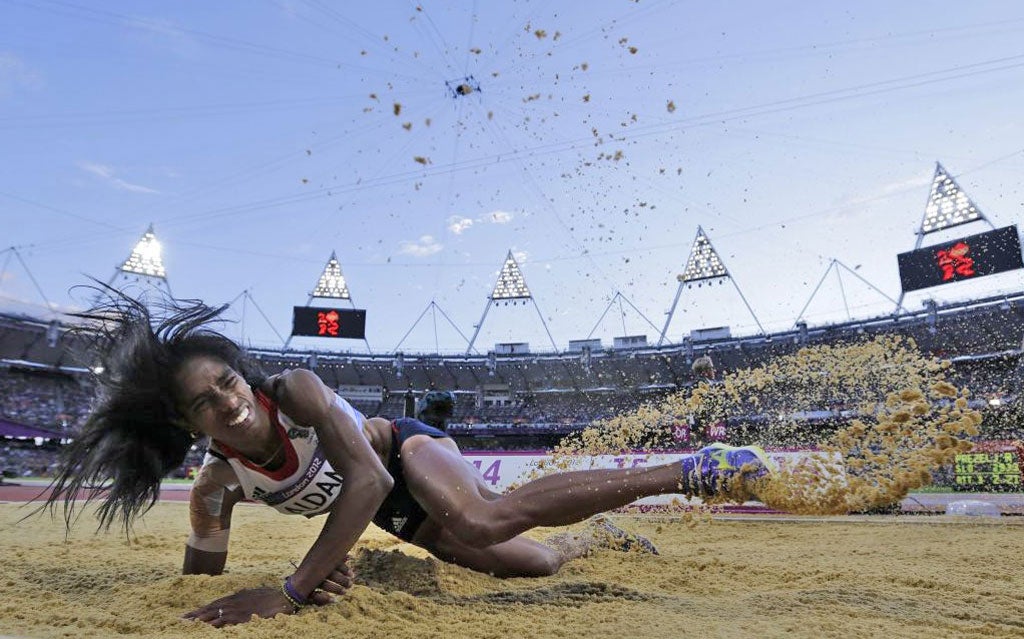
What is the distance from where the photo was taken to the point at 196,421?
2.96 metres

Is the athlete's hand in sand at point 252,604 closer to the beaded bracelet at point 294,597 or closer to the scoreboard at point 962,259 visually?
the beaded bracelet at point 294,597

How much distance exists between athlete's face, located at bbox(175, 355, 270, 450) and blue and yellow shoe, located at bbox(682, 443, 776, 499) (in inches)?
86.4

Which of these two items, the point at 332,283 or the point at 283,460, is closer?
the point at 283,460

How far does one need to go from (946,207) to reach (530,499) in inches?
1270

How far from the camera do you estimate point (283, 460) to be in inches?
125

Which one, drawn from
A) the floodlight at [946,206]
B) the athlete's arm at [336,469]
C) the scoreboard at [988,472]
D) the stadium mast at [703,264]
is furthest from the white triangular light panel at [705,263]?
the athlete's arm at [336,469]

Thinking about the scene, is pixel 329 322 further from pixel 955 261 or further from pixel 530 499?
pixel 530 499

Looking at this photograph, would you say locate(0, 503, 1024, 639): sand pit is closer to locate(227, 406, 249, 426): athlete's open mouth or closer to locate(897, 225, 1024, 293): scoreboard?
locate(227, 406, 249, 426): athlete's open mouth

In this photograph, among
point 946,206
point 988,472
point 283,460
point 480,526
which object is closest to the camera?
point 480,526

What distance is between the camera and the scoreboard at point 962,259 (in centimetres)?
2641

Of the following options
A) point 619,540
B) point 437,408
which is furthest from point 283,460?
point 619,540

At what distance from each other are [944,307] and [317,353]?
108 ft

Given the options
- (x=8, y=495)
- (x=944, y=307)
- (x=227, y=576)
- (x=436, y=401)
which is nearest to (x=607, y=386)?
(x=944, y=307)

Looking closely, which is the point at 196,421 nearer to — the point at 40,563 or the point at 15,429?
the point at 40,563
